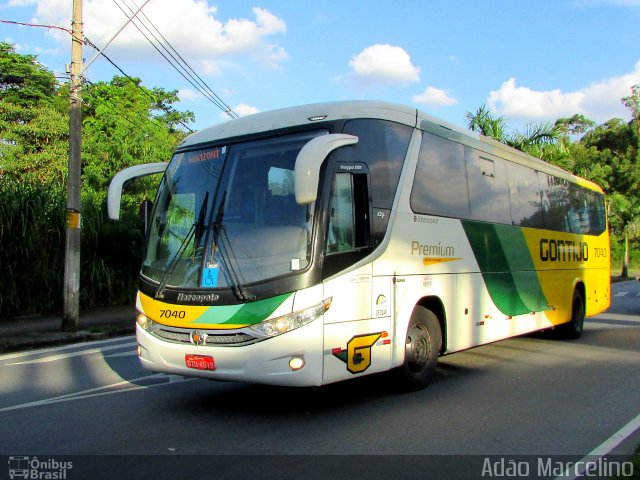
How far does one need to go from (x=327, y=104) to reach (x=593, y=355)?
22.1ft

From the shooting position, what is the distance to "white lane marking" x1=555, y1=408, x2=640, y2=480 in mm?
4757

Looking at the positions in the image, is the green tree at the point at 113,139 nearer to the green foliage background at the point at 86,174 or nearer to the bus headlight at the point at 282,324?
the green foliage background at the point at 86,174

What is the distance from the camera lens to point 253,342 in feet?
19.1

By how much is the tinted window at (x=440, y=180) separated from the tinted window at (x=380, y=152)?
1.53 feet

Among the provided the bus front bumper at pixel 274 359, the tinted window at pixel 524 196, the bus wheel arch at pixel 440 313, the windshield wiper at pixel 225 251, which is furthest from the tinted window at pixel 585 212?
the windshield wiper at pixel 225 251

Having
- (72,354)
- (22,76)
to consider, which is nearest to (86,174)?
(22,76)

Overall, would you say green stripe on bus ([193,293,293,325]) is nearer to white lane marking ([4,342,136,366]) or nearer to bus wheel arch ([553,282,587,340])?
white lane marking ([4,342,136,366])

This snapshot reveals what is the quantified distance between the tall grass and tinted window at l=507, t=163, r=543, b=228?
12.3 metres

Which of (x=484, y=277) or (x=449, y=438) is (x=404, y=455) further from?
(x=484, y=277)

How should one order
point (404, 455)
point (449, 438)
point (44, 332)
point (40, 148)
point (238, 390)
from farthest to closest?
point (40, 148) < point (44, 332) < point (238, 390) < point (449, 438) < point (404, 455)

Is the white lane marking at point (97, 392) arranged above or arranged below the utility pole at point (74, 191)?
below

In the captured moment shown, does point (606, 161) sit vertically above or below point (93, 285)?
above

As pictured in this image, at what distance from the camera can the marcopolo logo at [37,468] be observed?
4.70 m

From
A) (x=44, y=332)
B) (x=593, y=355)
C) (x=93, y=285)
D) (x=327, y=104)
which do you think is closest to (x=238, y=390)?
(x=327, y=104)
